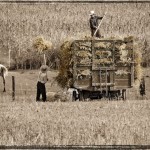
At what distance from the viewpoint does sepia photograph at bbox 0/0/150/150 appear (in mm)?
9812

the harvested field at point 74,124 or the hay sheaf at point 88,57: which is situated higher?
the hay sheaf at point 88,57

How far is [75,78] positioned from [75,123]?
611cm

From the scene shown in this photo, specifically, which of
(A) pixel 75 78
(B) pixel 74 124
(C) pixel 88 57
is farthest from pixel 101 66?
(B) pixel 74 124

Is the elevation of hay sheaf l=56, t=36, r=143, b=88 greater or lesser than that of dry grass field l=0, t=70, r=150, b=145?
greater

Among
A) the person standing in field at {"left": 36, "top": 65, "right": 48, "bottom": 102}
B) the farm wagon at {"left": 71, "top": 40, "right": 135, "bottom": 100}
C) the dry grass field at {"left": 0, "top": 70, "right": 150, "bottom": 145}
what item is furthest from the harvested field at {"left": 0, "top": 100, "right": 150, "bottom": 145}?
the farm wagon at {"left": 71, "top": 40, "right": 135, "bottom": 100}

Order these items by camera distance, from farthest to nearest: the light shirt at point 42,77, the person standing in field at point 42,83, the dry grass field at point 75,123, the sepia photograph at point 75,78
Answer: the light shirt at point 42,77
the person standing in field at point 42,83
the sepia photograph at point 75,78
the dry grass field at point 75,123

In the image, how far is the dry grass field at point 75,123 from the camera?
368 inches

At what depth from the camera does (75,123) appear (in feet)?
36.3

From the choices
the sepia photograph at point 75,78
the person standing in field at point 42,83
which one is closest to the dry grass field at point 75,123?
the sepia photograph at point 75,78

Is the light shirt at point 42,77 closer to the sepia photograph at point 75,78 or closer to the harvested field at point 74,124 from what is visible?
the sepia photograph at point 75,78

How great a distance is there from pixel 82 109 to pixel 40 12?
20.3 meters

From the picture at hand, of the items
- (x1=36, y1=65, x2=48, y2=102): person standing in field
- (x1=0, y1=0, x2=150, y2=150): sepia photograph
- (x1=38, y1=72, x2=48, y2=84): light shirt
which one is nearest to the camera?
(x1=0, y1=0, x2=150, y2=150): sepia photograph

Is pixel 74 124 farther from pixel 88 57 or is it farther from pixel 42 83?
pixel 88 57

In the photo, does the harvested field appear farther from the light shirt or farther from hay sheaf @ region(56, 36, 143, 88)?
hay sheaf @ region(56, 36, 143, 88)
